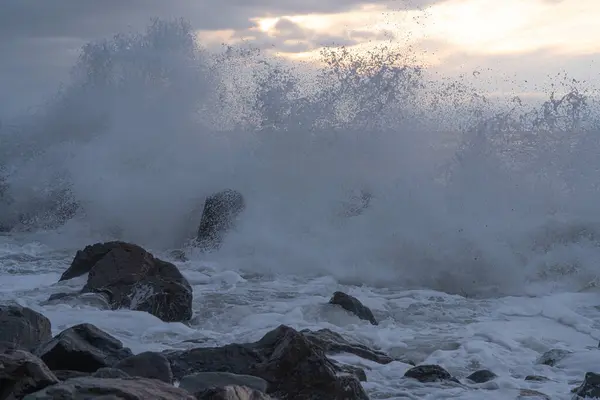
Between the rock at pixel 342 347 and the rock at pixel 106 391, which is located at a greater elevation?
the rock at pixel 106 391

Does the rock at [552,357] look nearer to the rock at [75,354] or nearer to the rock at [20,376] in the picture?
the rock at [75,354]

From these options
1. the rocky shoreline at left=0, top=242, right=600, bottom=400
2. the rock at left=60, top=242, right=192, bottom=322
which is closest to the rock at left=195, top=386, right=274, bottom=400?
the rocky shoreline at left=0, top=242, right=600, bottom=400

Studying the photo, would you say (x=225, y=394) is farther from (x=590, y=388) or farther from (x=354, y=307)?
(x=354, y=307)

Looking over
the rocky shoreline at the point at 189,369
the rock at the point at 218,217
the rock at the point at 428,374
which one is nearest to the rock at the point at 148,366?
the rocky shoreline at the point at 189,369

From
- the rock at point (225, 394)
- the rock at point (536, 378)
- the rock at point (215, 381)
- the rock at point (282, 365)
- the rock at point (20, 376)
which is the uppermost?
the rock at point (20, 376)

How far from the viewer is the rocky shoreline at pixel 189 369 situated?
2930 millimetres

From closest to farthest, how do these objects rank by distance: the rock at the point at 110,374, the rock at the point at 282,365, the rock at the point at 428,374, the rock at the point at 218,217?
the rock at the point at 110,374 < the rock at the point at 282,365 < the rock at the point at 428,374 < the rock at the point at 218,217

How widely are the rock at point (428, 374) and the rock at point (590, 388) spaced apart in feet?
2.72

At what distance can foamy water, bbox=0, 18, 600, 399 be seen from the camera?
6.48 m

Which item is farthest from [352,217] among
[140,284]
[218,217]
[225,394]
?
[225,394]

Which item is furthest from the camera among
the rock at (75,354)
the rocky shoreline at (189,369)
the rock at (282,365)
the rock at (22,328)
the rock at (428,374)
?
the rock at (428,374)

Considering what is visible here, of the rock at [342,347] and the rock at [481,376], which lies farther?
the rock at [342,347]

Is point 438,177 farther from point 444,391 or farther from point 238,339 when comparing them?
point 444,391

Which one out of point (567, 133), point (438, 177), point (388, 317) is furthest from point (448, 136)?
point (388, 317)
